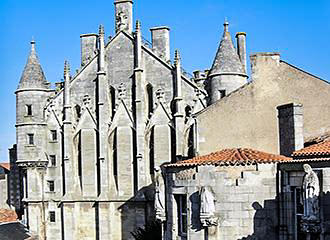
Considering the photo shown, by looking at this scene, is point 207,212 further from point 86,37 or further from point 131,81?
point 86,37

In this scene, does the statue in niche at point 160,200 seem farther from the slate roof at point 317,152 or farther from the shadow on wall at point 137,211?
the shadow on wall at point 137,211

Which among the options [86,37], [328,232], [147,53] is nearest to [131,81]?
[147,53]

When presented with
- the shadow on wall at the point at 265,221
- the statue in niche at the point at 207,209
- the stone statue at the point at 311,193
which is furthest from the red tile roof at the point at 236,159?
the stone statue at the point at 311,193

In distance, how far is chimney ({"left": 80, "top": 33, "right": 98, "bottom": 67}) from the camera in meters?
49.8

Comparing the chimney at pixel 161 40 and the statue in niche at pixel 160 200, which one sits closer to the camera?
the statue in niche at pixel 160 200

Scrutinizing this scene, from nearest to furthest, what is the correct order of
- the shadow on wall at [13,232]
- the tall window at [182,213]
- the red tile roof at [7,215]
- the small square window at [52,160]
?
1. the tall window at [182,213]
2. the shadow on wall at [13,232]
3. the small square window at [52,160]
4. the red tile roof at [7,215]

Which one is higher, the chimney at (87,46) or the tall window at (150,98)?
the chimney at (87,46)

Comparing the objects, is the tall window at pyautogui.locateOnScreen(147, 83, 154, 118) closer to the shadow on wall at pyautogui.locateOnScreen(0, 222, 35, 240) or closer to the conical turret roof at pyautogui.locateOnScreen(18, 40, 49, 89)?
the conical turret roof at pyautogui.locateOnScreen(18, 40, 49, 89)

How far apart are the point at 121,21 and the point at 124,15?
53 centimetres

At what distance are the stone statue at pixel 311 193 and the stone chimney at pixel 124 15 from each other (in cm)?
2974

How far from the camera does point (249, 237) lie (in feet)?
75.4

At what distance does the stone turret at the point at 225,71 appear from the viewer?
44781 mm

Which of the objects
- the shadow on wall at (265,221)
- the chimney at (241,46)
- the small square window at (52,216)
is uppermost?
the chimney at (241,46)

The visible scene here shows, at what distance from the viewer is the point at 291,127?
25719 mm
